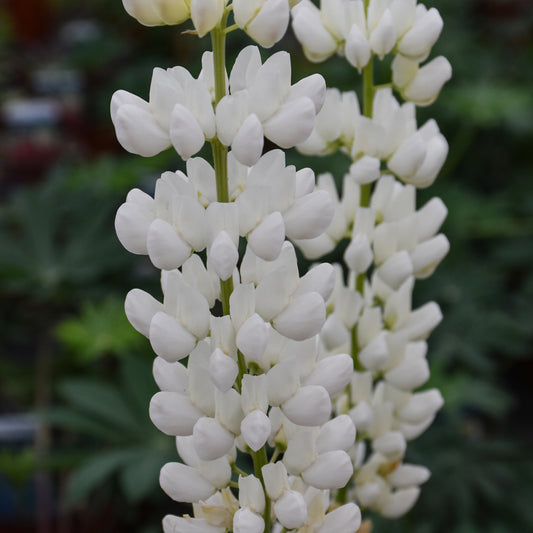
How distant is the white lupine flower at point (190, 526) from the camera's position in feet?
1.31

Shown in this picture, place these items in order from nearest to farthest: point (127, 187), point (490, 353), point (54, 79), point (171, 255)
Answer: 1. point (171, 255)
2. point (127, 187)
3. point (490, 353)
4. point (54, 79)

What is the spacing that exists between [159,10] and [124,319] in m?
0.85

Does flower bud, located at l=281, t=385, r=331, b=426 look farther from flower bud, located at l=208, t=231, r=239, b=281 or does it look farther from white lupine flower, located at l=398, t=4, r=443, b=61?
white lupine flower, located at l=398, t=4, r=443, b=61

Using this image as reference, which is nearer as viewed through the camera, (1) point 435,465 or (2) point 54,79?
(1) point 435,465

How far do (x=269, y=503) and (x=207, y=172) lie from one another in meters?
0.18

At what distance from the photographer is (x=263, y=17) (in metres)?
0.35

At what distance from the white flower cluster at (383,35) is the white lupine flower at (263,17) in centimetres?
11

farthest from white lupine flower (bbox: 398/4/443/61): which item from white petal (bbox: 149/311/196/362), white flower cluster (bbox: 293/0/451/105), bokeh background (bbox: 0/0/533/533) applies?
bokeh background (bbox: 0/0/533/533)

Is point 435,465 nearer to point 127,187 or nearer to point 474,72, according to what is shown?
point 127,187

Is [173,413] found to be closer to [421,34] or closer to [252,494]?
[252,494]

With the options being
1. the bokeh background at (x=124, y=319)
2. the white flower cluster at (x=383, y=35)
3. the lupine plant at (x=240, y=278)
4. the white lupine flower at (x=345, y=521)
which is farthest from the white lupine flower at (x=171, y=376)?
the bokeh background at (x=124, y=319)

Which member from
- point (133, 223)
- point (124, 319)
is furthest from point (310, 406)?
point (124, 319)

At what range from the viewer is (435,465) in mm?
1131

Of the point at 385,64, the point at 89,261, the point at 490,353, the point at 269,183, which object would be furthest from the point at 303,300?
the point at 490,353
